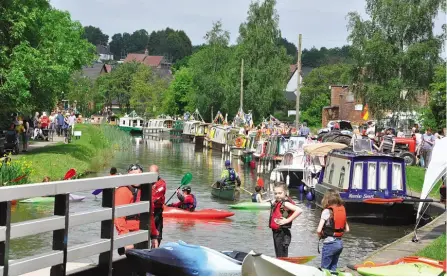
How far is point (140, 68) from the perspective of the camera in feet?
460

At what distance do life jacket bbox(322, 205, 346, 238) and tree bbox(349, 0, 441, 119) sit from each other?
45.4 meters

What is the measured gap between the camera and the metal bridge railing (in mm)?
7465

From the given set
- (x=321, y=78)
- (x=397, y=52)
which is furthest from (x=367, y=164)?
(x=321, y=78)

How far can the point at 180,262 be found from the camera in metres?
9.45

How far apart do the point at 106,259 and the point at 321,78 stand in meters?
99.1

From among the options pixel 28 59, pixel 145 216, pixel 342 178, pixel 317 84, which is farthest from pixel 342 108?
pixel 145 216

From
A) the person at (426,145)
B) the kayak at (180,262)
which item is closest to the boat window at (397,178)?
the person at (426,145)

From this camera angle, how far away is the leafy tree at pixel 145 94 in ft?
438

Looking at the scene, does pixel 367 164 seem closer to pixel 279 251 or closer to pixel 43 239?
pixel 43 239

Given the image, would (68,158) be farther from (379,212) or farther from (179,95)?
(179,95)

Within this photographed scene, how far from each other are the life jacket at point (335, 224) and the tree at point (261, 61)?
7483cm

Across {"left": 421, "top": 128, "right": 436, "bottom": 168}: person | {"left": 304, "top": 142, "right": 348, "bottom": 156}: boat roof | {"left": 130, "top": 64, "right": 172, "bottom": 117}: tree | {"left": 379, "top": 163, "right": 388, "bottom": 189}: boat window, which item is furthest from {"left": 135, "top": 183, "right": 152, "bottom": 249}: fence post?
{"left": 130, "top": 64, "right": 172, "bottom": 117}: tree

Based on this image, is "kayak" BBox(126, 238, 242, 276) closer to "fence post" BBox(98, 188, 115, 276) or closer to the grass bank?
"fence post" BBox(98, 188, 115, 276)

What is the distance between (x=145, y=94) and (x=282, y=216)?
403 ft
